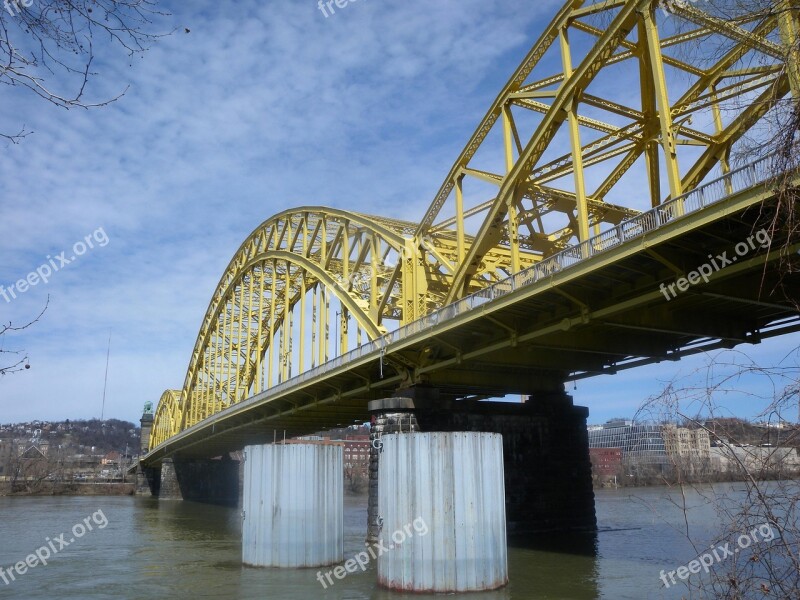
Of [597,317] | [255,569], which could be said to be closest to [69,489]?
[255,569]

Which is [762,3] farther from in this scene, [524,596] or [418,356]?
[418,356]

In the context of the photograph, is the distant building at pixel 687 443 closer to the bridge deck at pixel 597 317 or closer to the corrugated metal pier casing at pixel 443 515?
the bridge deck at pixel 597 317

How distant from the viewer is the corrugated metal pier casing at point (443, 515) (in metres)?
16.8

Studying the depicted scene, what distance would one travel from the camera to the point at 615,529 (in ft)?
117

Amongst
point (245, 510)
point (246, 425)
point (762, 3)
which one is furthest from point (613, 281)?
point (246, 425)

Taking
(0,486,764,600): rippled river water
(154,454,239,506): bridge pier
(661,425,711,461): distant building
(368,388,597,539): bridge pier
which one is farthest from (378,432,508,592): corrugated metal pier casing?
(154,454,239,506): bridge pier

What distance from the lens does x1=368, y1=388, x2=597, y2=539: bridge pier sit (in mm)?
33156

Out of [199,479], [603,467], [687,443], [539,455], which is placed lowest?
[199,479]

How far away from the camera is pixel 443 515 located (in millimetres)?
16875

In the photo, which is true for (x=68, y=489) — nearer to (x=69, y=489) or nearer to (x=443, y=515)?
(x=69, y=489)

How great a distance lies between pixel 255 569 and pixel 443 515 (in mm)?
8611

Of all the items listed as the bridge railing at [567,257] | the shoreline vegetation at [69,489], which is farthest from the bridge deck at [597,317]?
the shoreline vegetation at [69,489]

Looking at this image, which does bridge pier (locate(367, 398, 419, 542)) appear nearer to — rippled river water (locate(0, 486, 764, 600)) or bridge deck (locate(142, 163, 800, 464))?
bridge deck (locate(142, 163, 800, 464))

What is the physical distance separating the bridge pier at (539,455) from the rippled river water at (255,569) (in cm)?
173
